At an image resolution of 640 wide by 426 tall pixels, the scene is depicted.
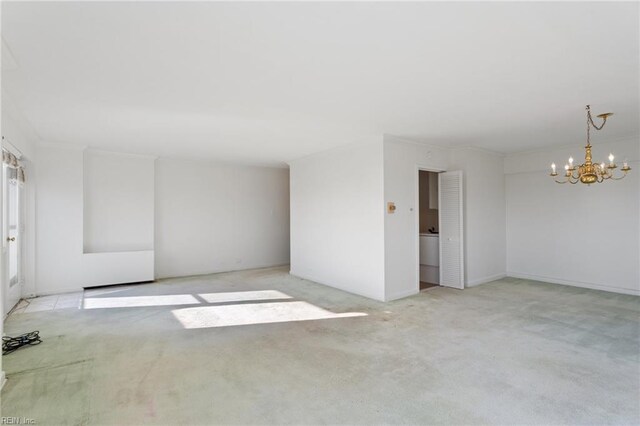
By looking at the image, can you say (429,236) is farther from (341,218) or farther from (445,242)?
(341,218)

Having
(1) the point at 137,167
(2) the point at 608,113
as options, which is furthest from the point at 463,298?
(1) the point at 137,167

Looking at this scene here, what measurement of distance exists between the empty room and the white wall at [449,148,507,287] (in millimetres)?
46

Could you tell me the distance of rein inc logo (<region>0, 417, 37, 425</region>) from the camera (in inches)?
81.0

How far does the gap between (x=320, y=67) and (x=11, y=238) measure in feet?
16.1

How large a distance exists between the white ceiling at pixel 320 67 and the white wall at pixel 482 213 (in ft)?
4.66

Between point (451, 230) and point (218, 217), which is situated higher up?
point (218, 217)

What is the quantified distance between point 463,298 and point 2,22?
5.60 metres

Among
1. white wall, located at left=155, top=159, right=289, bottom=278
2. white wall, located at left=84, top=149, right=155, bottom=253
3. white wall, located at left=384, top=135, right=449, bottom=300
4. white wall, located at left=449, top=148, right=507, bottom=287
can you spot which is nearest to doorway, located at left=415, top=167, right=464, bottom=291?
white wall, located at left=384, top=135, right=449, bottom=300

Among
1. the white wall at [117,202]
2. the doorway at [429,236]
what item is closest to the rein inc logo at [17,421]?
the white wall at [117,202]

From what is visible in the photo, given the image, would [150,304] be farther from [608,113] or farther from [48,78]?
[608,113]

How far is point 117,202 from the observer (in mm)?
6129

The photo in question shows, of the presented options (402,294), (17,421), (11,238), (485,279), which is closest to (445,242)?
(485,279)

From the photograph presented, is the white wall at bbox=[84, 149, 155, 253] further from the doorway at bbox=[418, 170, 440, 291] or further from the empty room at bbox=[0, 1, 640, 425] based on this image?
the doorway at bbox=[418, 170, 440, 291]

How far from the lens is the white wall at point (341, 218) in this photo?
5.07 m
